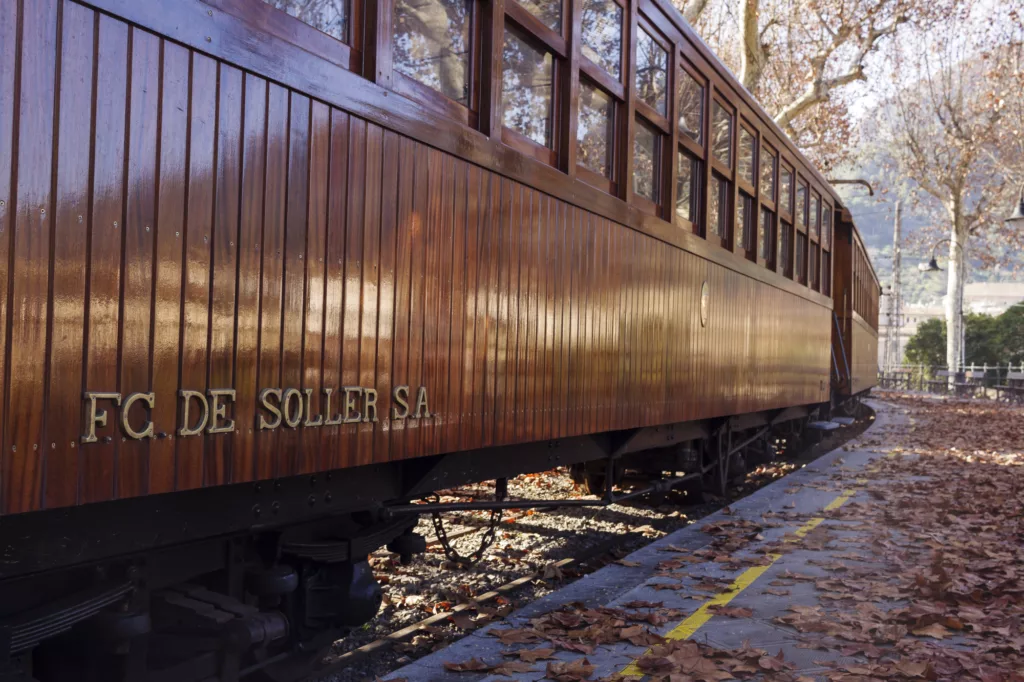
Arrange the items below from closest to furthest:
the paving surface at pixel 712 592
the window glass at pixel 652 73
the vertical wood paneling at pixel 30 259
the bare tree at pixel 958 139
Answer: the vertical wood paneling at pixel 30 259 < the paving surface at pixel 712 592 < the window glass at pixel 652 73 < the bare tree at pixel 958 139

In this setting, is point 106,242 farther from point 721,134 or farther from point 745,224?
point 745,224

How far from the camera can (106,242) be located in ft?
7.07

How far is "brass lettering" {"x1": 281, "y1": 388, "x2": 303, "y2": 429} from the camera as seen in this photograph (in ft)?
8.92

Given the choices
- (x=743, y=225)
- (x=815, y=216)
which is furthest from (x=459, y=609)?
(x=815, y=216)

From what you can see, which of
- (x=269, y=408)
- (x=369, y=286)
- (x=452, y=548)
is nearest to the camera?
(x=269, y=408)

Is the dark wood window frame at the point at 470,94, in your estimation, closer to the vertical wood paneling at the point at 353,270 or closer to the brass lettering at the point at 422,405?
the vertical wood paneling at the point at 353,270

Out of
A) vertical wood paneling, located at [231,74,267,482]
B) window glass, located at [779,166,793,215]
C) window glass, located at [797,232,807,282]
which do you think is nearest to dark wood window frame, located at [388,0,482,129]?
vertical wood paneling, located at [231,74,267,482]

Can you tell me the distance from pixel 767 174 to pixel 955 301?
1105 inches

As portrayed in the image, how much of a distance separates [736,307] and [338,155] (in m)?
4.68

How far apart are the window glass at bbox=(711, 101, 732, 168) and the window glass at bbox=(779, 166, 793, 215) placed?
1.81 meters

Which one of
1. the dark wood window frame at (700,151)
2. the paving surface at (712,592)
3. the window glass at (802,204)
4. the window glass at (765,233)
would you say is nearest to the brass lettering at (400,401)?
the paving surface at (712,592)

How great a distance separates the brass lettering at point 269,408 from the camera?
2.63m

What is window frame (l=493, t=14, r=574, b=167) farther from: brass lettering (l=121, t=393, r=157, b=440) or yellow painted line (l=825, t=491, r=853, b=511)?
yellow painted line (l=825, t=491, r=853, b=511)

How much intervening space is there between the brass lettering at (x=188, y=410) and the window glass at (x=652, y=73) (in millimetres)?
3415
